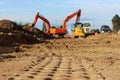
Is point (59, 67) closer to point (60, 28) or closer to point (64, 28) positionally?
point (64, 28)

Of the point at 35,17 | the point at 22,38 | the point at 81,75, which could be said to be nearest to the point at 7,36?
the point at 22,38

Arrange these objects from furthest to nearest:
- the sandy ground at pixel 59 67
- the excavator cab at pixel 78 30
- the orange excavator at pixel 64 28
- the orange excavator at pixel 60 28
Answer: the orange excavator at pixel 60 28 → the orange excavator at pixel 64 28 → the excavator cab at pixel 78 30 → the sandy ground at pixel 59 67

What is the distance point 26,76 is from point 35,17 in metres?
41.4

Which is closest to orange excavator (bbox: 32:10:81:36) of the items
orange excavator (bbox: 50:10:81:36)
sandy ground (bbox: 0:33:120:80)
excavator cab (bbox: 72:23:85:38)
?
orange excavator (bbox: 50:10:81:36)

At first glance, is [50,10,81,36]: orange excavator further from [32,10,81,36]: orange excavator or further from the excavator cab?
the excavator cab

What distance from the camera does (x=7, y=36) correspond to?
118 feet

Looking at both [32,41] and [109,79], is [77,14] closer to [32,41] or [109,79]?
[32,41]

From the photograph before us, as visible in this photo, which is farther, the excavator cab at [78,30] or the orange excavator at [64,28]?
the orange excavator at [64,28]

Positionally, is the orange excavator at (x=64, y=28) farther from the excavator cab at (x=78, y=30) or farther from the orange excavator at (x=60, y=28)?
the excavator cab at (x=78, y=30)

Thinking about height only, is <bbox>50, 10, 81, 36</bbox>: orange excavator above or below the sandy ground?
above

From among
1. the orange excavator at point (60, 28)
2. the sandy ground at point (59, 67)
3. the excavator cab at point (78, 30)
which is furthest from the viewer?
the orange excavator at point (60, 28)

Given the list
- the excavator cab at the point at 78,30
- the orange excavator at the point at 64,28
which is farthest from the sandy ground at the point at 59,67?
the orange excavator at the point at 64,28

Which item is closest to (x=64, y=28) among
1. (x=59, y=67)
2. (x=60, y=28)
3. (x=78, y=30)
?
(x=60, y=28)

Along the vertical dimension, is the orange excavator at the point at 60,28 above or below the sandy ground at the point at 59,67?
above
